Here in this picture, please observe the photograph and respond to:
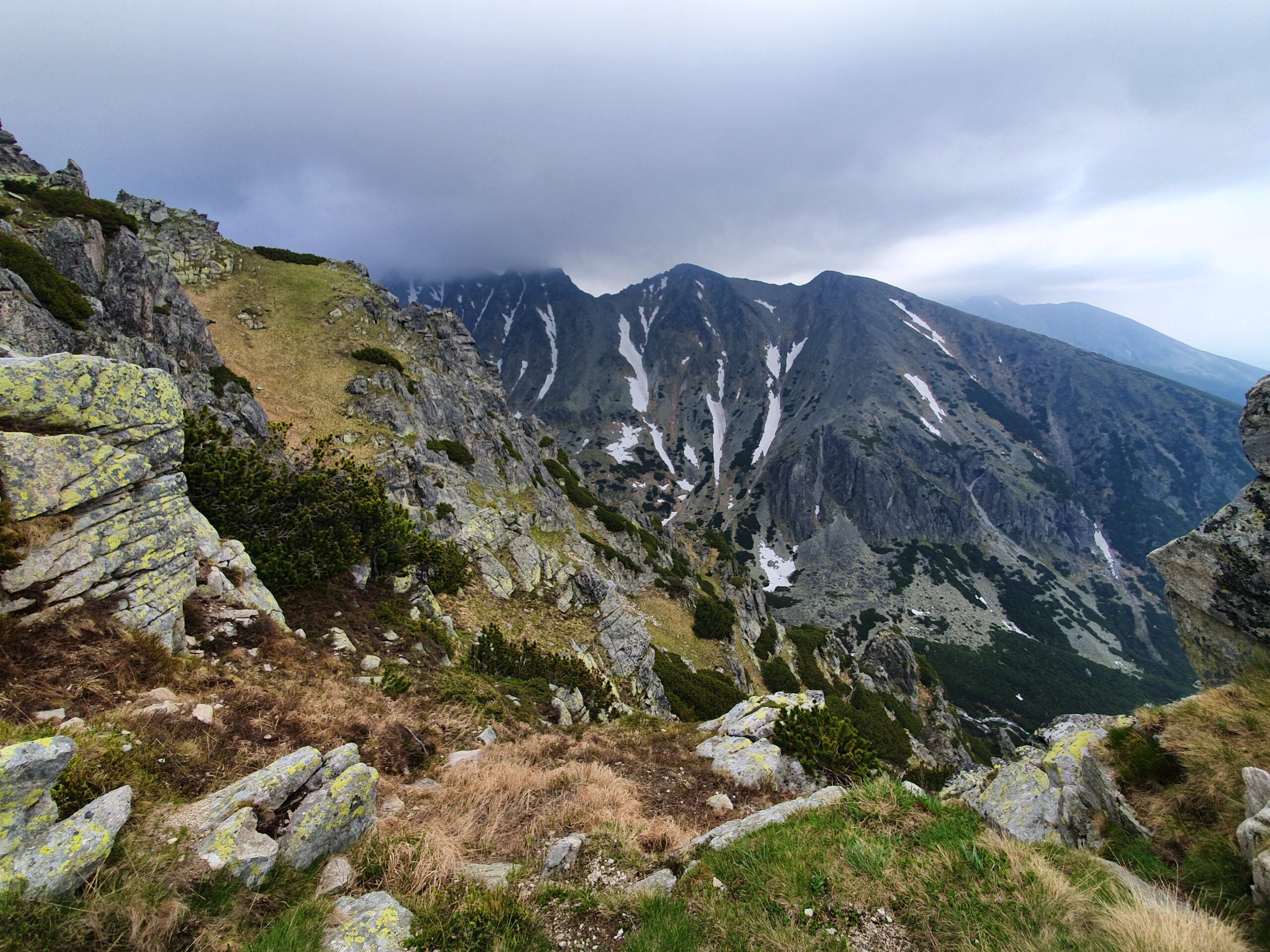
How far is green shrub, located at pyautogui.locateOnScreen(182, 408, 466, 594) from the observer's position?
14.2m

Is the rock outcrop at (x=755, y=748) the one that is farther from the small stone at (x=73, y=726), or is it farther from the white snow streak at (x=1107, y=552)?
the white snow streak at (x=1107, y=552)

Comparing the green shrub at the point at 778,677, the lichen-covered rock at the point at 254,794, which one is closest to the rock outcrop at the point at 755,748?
the lichen-covered rock at the point at 254,794

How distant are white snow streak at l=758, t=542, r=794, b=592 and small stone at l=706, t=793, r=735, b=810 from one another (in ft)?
481

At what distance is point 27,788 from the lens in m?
4.76

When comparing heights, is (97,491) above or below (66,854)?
above

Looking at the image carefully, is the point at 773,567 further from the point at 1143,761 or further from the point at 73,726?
the point at 73,726

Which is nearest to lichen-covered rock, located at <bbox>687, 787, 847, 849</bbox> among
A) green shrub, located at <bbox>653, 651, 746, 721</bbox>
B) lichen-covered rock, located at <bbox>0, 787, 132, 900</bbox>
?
lichen-covered rock, located at <bbox>0, 787, 132, 900</bbox>

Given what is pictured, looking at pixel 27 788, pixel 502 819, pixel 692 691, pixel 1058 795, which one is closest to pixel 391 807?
pixel 502 819

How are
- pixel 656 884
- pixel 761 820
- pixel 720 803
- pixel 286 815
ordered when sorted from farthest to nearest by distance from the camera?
pixel 720 803 → pixel 761 820 → pixel 286 815 → pixel 656 884

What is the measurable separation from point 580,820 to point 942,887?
5.19 meters

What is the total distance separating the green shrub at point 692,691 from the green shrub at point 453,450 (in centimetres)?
2227

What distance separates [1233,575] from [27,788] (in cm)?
1688

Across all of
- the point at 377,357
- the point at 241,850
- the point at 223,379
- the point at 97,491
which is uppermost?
the point at 377,357

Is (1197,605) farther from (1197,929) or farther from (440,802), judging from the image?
(440,802)
